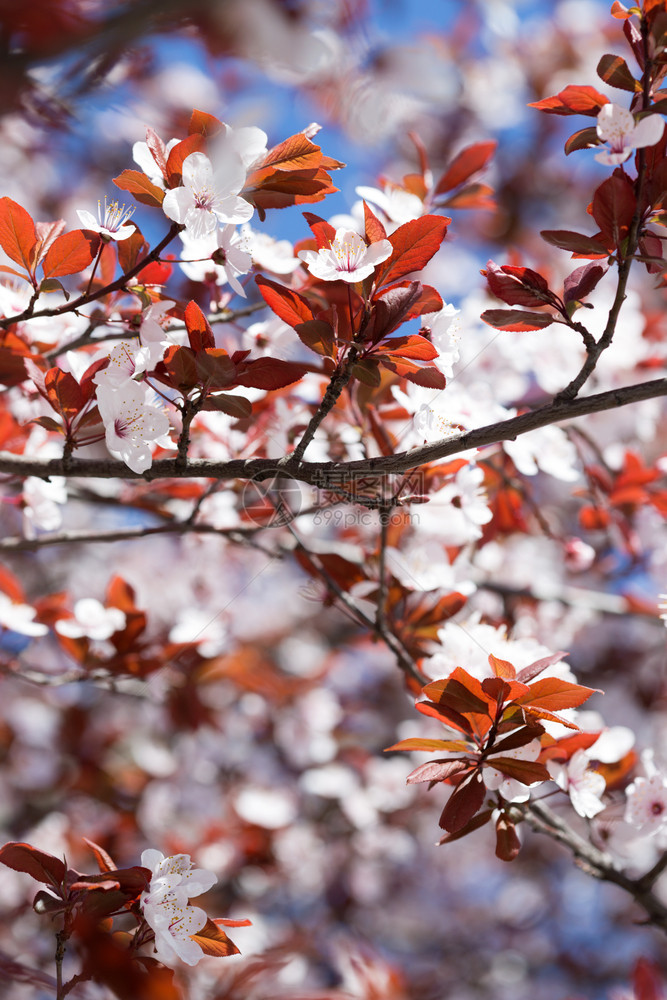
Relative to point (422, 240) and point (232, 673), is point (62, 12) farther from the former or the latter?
point (232, 673)

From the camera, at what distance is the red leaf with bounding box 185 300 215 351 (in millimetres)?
758

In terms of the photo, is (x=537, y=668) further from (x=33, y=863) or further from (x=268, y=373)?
(x=33, y=863)

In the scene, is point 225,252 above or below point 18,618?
above

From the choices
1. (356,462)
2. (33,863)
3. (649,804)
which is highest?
(356,462)

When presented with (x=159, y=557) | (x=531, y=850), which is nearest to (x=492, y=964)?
(x=531, y=850)

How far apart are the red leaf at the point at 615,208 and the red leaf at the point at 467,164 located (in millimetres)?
477

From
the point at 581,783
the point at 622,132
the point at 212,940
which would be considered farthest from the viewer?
the point at 581,783

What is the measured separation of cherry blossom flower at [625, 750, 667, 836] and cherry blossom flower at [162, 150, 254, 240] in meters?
0.89

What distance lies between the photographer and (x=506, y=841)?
0.84m

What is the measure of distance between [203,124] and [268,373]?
274 millimetres

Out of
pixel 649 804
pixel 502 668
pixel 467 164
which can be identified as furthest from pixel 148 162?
pixel 649 804

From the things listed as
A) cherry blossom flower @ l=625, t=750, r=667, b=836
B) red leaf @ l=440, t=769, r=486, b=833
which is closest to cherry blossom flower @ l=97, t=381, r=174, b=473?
red leaf @ l=440, t=769, r=486, b=833

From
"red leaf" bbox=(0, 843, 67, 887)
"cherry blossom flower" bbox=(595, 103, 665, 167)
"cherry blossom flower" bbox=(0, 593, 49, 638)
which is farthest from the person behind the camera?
"cherry blossom flower" bbox=(0, 593, 49, 638)

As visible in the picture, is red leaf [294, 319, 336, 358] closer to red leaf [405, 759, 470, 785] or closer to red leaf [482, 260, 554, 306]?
red leaf [482, 260, 554, 306]
